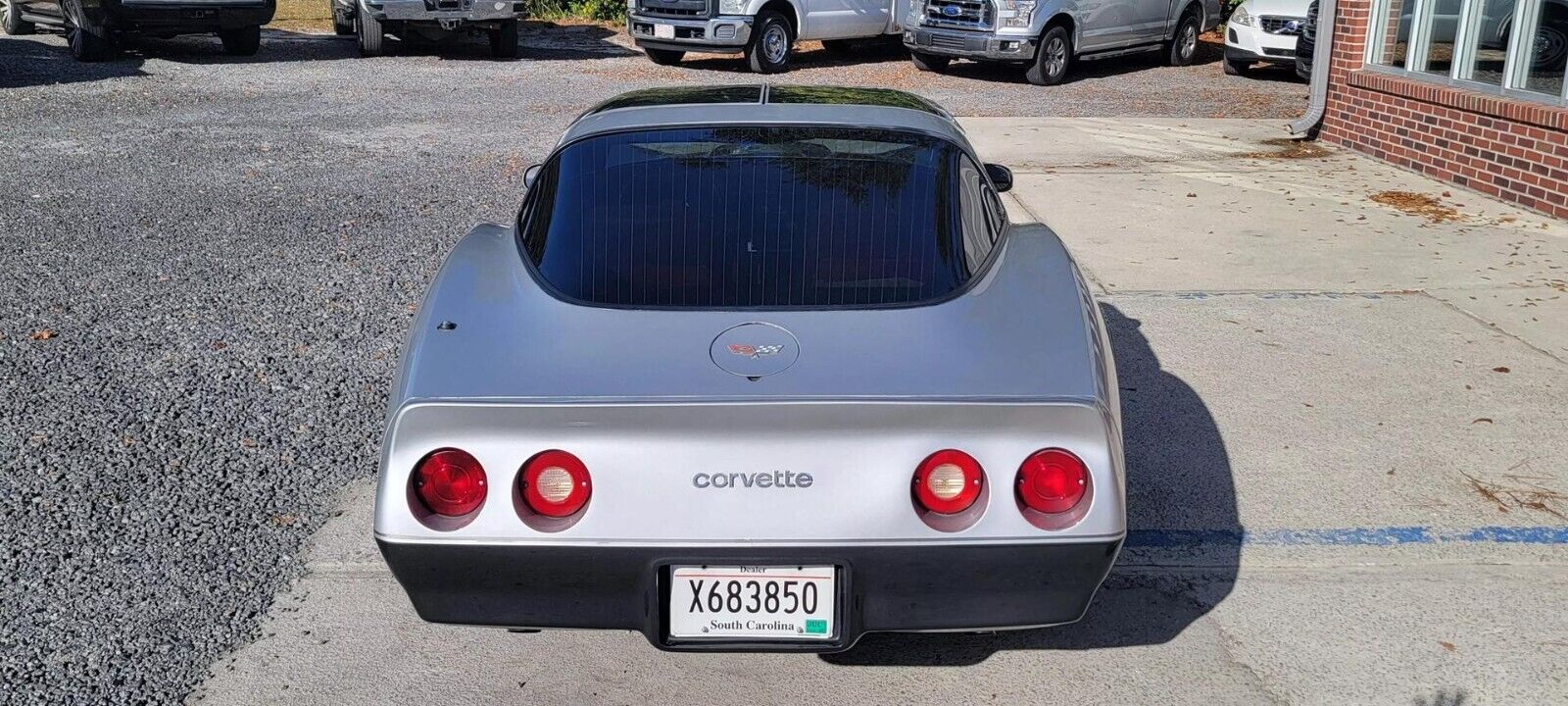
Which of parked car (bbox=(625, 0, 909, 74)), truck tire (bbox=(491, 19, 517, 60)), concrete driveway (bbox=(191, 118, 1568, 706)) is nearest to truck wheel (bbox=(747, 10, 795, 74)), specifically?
parked car (bbox=(625, 0, 909, 74))

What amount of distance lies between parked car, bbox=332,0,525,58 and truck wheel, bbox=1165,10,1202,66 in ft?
29.5

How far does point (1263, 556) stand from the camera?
405cm

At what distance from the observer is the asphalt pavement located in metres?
3.42

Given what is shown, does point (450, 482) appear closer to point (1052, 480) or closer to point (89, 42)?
point (1052, 480)

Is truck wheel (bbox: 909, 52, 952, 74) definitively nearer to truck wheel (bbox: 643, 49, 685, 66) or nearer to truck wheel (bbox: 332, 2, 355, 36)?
truck wheel (bbox: 643, 49, 685, 66)

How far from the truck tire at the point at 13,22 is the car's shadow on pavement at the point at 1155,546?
19.2 metres

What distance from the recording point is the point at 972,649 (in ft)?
11.6

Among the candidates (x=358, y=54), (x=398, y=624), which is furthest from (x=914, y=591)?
(x=358, y=54)

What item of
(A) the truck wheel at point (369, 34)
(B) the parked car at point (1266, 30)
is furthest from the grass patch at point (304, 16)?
(B) the parked car at point (1266, 30)

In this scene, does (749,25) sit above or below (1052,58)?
above

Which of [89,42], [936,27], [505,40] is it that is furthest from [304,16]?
[936,27]

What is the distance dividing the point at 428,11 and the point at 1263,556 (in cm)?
1549

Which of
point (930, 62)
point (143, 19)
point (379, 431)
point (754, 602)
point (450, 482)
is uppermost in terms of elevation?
point (143, 19)

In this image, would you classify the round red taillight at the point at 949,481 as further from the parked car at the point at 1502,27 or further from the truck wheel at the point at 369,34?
the truck wheel at the point at 369,34
